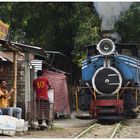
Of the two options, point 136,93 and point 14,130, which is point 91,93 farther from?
point 14,130

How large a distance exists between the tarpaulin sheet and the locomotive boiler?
318 cm

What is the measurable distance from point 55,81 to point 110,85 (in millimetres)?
4458

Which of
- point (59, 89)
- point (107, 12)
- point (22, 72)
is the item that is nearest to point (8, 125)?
point (22, 72)

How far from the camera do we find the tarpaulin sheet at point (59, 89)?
65.2ft

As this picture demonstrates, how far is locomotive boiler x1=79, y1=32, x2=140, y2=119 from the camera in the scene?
53.2 feet

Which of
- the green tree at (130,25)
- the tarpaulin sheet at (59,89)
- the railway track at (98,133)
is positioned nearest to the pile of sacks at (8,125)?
the railway track at (98,133)

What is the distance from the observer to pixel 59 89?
2056 centimetres

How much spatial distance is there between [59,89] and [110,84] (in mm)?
4618

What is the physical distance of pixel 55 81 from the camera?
20.3m

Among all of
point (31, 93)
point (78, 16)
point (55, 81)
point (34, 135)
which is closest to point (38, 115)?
point (34, 135)

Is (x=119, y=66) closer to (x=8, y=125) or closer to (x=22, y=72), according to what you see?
(x=22, y=72)

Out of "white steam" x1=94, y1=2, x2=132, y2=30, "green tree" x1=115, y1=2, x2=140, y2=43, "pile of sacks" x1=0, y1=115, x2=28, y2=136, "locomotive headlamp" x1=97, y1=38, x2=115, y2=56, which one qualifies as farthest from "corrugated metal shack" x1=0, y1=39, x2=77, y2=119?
"green tree" x1=115, y1=2, x2=140, y2=43

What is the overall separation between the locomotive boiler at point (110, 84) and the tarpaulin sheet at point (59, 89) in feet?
10.4

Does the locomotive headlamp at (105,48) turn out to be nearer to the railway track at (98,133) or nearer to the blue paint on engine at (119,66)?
the blue paint on engine at (119,66)
